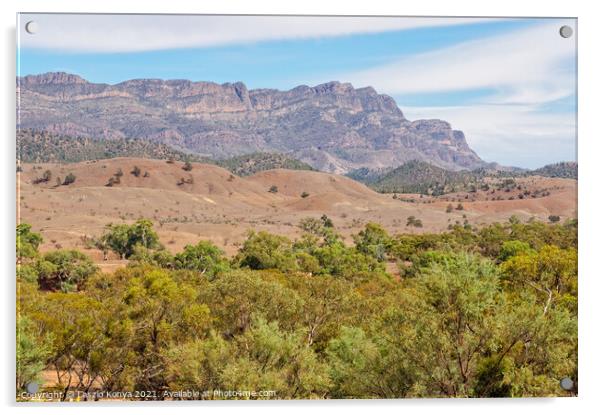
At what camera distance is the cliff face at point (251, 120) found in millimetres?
17062

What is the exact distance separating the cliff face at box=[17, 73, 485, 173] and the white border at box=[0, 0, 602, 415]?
136 cm

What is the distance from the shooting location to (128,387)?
41.5 feet

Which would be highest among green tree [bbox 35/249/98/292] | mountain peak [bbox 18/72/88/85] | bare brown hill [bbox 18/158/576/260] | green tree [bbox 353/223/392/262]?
mountain peak [bbox 18/72/88/85]

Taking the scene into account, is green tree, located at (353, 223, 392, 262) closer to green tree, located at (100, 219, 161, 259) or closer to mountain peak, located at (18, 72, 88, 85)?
green tree, located at (100, 219, 161, 259)

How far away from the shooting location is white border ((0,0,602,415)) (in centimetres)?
1138

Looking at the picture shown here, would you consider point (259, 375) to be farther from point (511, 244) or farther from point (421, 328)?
point (511, 244)

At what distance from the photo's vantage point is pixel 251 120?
31.0m

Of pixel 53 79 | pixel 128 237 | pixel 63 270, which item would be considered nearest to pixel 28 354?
pixel 53 79

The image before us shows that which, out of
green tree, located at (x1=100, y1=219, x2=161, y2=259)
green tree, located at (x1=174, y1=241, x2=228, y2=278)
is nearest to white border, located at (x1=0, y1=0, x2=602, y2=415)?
green tree, located at (x1=174, y1=241, x2=228, y2=278)

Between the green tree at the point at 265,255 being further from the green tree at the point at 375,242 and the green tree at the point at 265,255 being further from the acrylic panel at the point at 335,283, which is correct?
the acrylic panel at the point at 335,283

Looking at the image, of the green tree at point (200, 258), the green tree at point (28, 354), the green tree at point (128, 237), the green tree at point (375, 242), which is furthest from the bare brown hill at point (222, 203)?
the green tree at point (28, 354)

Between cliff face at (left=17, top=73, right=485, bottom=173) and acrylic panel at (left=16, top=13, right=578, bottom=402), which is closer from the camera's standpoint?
acrylic panel at (left=16, top=13, right=578, bottom=402)
